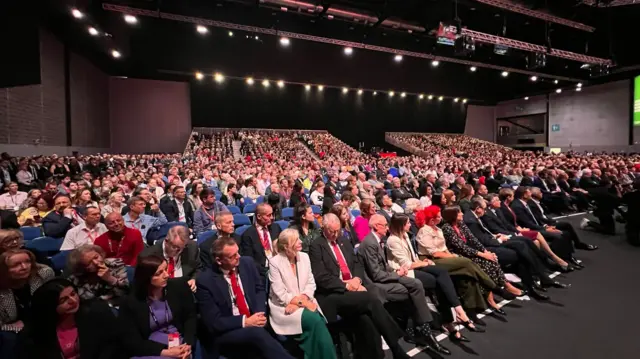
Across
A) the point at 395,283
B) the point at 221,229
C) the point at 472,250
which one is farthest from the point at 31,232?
the point at 472,250

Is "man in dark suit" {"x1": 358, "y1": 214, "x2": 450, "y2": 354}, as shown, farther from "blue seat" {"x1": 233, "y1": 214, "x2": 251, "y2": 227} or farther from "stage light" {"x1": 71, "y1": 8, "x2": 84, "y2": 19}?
"stage light" {"x1": 71, "y1": 8, "x2": 84, "y2": 19}

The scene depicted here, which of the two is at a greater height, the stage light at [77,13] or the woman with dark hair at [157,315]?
the stage light at [77,13]

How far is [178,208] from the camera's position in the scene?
5.12 metres

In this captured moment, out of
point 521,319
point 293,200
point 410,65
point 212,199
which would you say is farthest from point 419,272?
point 410,65

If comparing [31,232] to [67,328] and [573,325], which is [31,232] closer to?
[67,328]

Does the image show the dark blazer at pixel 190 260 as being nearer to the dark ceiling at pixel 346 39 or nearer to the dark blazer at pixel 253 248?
the dark blazer at pixel 253 248

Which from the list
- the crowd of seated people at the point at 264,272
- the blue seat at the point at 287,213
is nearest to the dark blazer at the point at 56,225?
the crowd of seated people at the point at 264,272

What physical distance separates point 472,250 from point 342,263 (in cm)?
158

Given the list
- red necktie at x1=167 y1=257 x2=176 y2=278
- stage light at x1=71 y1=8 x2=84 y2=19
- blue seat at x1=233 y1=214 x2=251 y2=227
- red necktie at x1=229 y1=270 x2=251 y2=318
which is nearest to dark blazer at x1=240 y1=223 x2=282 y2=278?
red necktie at x1=167 y1=257 x2=176 y2=278

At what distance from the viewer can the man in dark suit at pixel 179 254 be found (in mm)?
2785

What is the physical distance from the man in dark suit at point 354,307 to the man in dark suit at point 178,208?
9.19 feet

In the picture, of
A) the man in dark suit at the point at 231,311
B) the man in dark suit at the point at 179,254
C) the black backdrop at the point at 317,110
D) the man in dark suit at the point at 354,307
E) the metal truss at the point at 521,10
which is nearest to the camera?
the man in dark suit at the point at 231,311

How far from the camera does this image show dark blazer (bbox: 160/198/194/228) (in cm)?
500

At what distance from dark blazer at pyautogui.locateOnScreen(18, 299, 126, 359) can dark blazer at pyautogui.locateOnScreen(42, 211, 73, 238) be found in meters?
2.49
